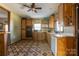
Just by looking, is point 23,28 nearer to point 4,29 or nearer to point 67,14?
point 4,29

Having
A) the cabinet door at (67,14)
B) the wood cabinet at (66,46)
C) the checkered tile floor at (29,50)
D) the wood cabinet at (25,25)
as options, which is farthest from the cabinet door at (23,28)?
the wood cabinet at (66,46)

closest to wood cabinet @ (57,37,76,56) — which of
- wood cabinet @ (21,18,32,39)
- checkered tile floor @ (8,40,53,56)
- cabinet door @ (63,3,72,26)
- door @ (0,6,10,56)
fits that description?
cabinet door @ (63,3,72,26)

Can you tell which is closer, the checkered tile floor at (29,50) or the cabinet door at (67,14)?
the cabinet door at (67,14)

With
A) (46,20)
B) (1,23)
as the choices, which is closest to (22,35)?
(46,20)

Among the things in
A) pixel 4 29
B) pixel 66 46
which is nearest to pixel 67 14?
pixel 66 46

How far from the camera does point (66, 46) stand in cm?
322

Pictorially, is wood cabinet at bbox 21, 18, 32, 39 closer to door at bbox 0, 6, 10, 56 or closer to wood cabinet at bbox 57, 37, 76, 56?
door at bbox 0, 6, 10, 56

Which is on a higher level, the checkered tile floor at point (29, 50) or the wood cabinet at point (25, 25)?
the wood cabinet at point (25, 25)

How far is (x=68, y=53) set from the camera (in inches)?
125

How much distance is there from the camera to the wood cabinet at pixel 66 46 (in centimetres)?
303

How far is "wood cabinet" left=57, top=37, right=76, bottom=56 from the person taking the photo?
3025 mm

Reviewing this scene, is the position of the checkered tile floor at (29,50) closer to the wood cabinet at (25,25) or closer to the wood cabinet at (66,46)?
the wood cabinet at (66,46)

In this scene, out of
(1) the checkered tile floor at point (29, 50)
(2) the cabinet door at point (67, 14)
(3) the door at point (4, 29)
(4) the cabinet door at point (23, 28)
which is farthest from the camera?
(4) the cabinet door at point (23, 28)

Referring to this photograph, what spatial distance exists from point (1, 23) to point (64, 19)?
2689 millimetres
